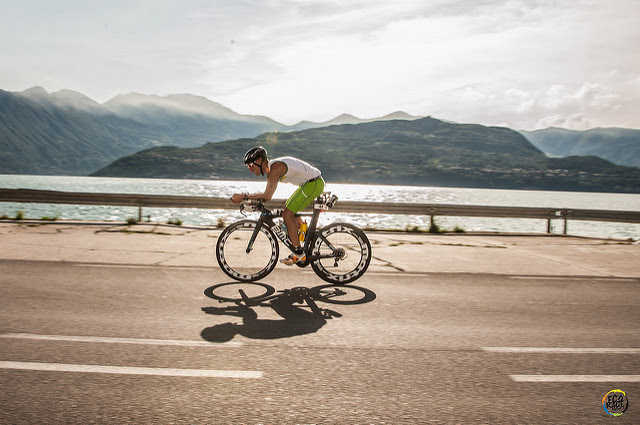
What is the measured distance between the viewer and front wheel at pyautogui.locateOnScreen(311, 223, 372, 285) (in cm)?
697

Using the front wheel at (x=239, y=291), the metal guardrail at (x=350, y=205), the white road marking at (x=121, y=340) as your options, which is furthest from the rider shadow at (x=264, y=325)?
the metal guardrail at (x=350, y=205)

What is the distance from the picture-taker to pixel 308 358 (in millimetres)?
3828

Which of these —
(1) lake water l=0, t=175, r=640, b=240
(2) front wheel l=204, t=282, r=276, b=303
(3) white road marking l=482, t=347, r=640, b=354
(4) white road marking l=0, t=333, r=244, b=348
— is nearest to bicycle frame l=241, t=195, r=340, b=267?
(2) front wheel l=204, t=282, r=276, b=303

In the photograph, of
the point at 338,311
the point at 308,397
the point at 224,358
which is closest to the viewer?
the point at 308,397

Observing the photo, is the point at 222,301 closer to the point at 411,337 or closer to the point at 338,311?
the point at 338,311

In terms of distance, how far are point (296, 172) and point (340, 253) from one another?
139 cm

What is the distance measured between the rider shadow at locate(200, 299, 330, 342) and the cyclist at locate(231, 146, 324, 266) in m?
1.46

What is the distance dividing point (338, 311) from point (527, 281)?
160 inches

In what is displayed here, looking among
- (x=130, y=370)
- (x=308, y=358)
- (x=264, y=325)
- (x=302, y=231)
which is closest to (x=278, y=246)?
(x=302, y=231)

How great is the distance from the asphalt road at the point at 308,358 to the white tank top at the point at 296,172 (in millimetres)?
1946

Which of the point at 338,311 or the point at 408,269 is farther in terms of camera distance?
the point at 408,269

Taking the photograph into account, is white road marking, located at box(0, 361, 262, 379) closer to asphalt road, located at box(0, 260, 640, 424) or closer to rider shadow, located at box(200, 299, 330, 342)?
asphalt road, located at box(0, 260, 640, 424)

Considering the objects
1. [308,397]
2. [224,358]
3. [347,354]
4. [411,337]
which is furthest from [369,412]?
[411,337]

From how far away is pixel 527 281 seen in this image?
790cm
